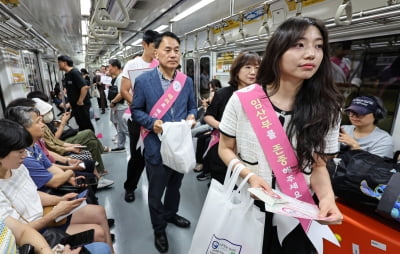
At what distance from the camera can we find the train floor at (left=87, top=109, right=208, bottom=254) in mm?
2100

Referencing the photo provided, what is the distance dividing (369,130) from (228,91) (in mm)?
1450

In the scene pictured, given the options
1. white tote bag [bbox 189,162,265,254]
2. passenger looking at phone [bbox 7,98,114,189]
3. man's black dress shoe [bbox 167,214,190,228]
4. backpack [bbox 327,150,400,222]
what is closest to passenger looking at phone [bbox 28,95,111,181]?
passenger looking at phone [bbox 7,98,114,189]

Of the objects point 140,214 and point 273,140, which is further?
point 140,214

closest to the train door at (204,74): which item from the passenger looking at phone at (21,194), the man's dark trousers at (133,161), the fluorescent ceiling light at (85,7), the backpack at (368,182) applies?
the fluorescent ceiling light at (85,7)

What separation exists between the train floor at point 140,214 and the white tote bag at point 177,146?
2.70 feet

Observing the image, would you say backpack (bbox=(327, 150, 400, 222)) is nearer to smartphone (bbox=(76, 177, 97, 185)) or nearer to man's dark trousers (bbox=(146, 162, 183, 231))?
man's dark trousers (bbox=(146, 162, 183, 231))

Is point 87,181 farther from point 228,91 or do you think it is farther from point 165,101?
point 228,91

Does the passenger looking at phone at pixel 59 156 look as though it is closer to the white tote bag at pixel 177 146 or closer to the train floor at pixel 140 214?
the train floor at pixel 140 214

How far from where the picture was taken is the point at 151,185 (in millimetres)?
1982

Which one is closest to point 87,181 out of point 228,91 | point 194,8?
point 228,91

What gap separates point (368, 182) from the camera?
1.58 meters

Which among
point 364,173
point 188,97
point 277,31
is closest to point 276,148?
point 277,31

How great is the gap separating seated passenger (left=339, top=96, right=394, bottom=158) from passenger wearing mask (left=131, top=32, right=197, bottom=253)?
4.94 ft

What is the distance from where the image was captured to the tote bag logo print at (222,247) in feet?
3.27
